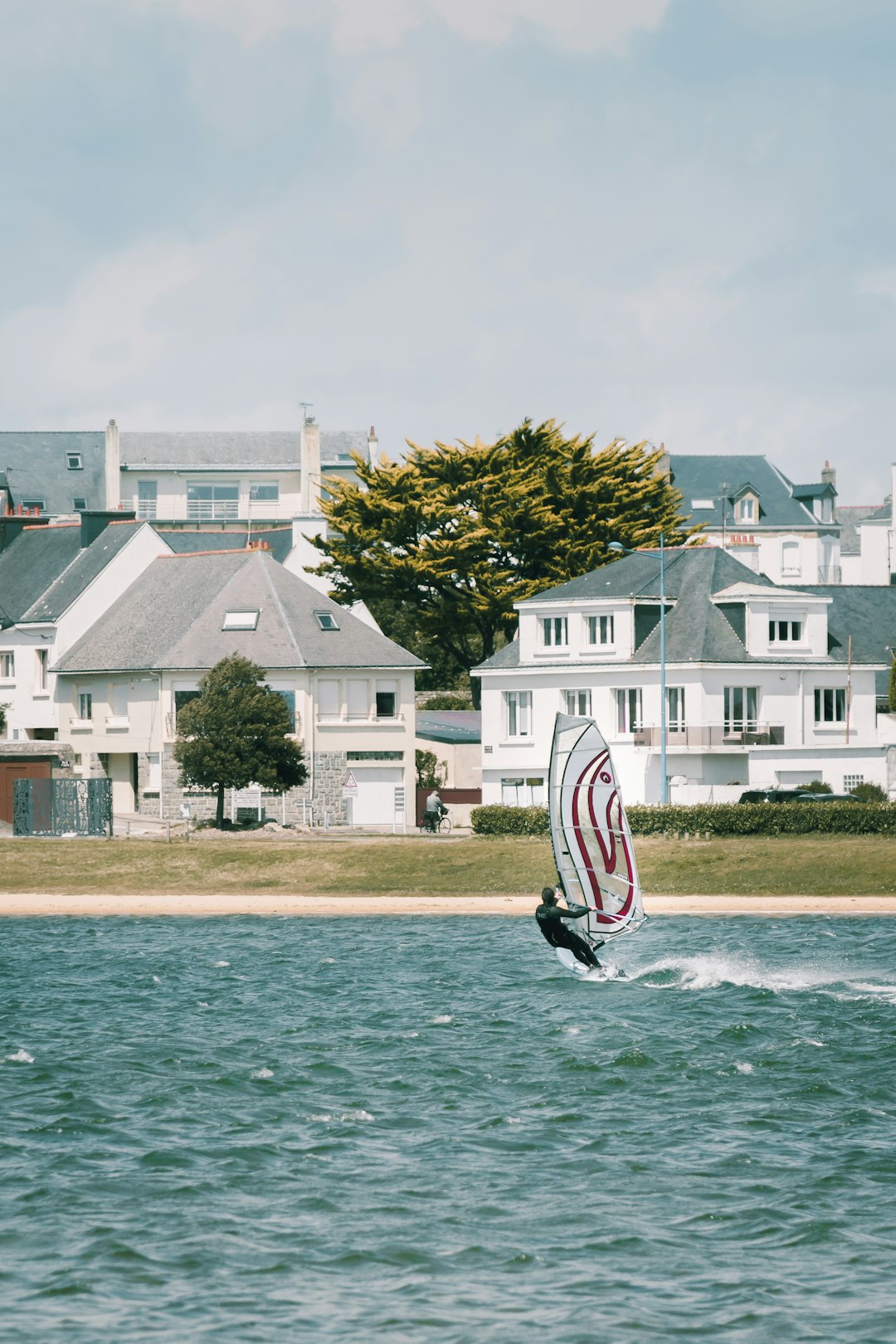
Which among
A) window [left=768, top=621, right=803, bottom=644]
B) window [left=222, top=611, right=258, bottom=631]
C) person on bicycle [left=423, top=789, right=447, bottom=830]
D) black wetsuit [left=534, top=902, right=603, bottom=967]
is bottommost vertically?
black wetsuit [left=534, top=902, right=603, bottom=967]

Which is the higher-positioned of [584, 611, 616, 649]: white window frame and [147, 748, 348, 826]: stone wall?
[584, 611, 616, 649]: white window frame

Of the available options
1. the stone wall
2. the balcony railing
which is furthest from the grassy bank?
the balcony railing

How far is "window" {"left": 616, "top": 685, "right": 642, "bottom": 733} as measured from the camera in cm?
7381

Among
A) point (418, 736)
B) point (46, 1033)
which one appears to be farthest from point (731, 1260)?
point (418, 736)

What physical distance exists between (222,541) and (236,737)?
36.0 metres

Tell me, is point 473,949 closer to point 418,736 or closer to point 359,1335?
point 359,1335

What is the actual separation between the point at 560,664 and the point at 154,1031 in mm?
43620

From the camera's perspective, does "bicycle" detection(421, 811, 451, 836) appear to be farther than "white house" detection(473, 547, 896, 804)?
No

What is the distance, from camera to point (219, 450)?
13538 cm

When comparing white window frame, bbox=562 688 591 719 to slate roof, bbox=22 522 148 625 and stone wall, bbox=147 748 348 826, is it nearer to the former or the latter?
stone wall, bbox=147 748 348 826

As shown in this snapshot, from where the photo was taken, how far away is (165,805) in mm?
74125

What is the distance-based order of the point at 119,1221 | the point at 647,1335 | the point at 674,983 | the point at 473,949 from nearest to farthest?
the point at 647,1335 → the point at 119,1221 → the point at 674,983 → the point at 473,949

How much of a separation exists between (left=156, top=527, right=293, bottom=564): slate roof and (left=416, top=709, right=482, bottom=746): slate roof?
38.7 ft

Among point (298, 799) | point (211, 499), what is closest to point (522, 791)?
point (298, 799)
